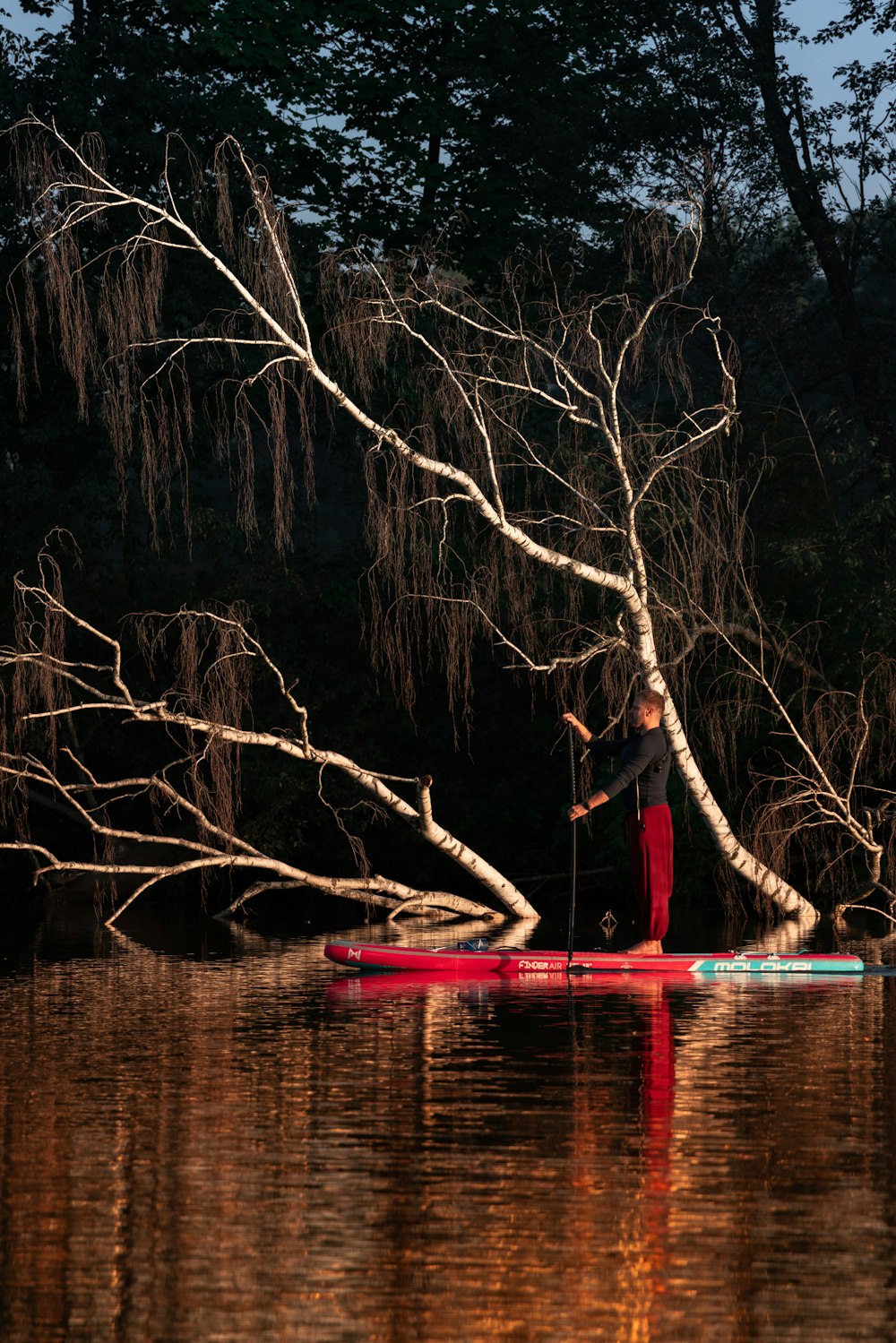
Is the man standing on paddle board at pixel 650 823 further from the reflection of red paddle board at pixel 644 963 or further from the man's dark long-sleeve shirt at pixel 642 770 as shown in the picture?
the reflection of red paddle board at pixel 644 963

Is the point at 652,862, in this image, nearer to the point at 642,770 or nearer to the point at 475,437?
the point at 642,770

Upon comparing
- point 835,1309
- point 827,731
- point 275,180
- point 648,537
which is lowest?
point 835,1309

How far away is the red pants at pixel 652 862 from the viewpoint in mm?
16062

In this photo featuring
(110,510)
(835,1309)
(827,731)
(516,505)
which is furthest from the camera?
(110,510)

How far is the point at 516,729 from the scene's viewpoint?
1164 inches

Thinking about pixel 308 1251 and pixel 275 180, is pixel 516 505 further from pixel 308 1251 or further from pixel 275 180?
pixel 308 1251

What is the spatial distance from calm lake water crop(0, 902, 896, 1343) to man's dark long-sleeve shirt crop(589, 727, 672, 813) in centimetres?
217

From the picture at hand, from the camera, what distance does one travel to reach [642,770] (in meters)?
15.9

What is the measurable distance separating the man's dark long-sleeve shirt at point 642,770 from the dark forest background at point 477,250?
8.43 m

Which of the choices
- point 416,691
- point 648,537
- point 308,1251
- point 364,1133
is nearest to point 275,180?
point 416,691

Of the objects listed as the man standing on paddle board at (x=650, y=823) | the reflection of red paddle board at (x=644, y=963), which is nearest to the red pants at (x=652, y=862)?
the man standing on paddle board at (x=650, y=823)

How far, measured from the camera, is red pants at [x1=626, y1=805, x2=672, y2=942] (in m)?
16.1

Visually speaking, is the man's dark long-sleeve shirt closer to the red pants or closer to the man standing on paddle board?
the man standing on paddle board

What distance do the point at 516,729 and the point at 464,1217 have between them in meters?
22.3
